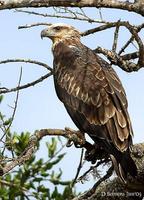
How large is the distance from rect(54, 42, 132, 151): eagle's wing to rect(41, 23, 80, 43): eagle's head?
3.05 ft

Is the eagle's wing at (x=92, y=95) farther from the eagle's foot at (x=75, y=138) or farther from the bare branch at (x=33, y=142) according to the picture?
the bare branch at (x=33, y=142)

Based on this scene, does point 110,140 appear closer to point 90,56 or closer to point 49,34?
point 90,56

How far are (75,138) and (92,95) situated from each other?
1.10 metres

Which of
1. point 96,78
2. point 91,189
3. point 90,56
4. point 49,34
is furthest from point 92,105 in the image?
point 49,34

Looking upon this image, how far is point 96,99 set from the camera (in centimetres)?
644

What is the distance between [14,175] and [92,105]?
133 cm

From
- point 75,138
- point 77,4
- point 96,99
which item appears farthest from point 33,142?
point 96,99

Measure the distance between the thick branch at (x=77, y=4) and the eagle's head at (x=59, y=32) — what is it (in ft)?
10.8

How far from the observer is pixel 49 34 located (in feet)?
28.1

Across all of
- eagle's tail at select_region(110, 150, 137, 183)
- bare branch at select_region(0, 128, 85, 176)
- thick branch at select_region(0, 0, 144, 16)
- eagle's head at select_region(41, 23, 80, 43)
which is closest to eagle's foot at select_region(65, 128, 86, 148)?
bare branch at select_region(0, 128, 85, 176)

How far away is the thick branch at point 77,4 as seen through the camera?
511cm

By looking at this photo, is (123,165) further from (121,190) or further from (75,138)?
(75,138)

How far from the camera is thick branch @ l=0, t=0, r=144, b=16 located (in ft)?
16.8

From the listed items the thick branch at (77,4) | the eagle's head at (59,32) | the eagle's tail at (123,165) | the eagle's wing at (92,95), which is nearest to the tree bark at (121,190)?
the eagle's tail at (123,165)
